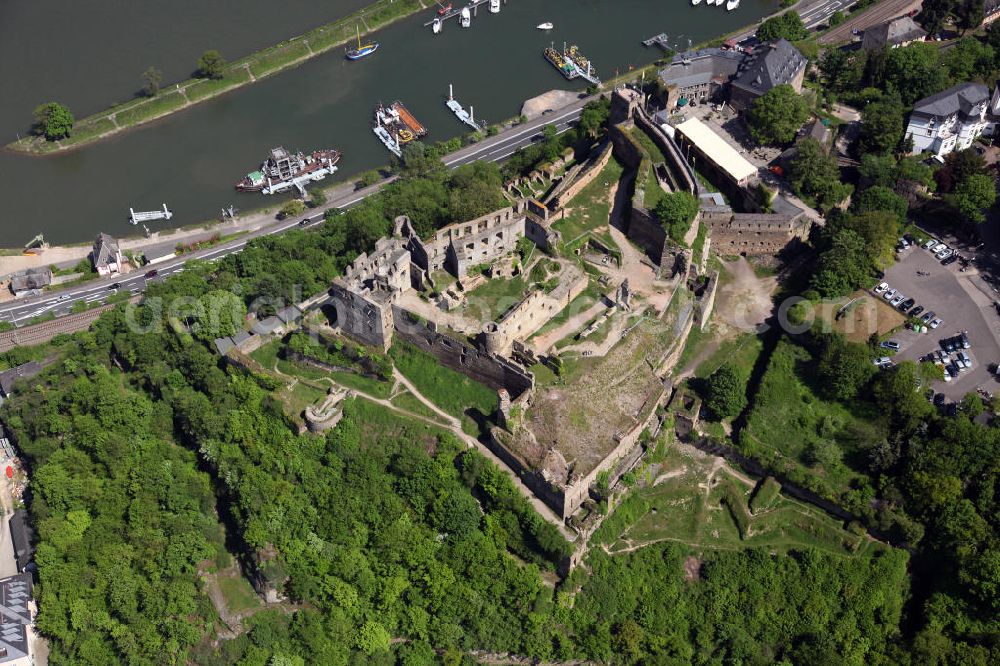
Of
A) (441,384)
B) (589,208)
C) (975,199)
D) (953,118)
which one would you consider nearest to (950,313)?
(975,199)

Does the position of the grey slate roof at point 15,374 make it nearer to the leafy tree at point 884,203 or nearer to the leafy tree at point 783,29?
the leafy tree at point 884,203

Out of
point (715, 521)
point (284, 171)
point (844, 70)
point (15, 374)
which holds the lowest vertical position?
point (715, 521)

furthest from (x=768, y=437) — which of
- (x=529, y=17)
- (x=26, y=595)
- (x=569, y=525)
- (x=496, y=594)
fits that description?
(x=529, y=17)

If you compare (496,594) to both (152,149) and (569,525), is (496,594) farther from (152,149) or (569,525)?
(152,149)

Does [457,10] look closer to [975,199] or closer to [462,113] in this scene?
[462,113]

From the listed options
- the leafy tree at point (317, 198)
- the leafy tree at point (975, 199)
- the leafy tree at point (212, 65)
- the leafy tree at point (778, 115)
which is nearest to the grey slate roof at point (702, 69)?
the leafy tree at point (778, 115)
